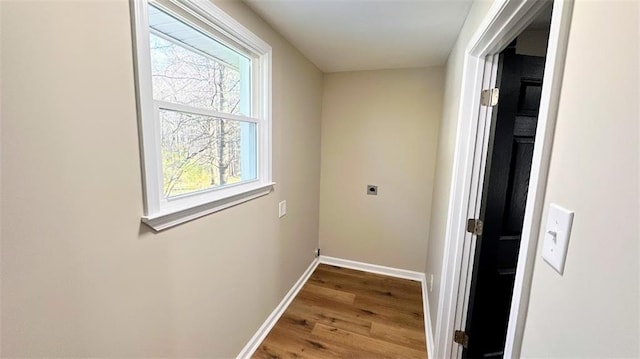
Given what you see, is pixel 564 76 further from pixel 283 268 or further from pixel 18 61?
pixel 283 268

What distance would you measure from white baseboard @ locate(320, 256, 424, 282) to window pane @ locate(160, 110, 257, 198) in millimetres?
1781

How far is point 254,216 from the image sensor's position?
178cm

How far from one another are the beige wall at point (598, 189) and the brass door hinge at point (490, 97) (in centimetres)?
91

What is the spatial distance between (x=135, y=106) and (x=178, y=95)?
28cm

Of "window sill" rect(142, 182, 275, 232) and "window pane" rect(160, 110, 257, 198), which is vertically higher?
"window pane" rect(160, 110, 257, 198)

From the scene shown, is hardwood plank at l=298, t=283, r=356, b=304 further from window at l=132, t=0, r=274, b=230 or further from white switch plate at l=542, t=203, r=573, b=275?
white switch plate at l=542, t=203, r=573, b=275

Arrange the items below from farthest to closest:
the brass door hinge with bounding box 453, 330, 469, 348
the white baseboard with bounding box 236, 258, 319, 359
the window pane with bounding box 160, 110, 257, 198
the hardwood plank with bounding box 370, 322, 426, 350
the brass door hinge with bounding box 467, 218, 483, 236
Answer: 1. the hardwood plank with bounding box 370, 322, 426, 350
2. the white baseboard with bounding box 236, 258, 319, 359
3. the brass door hinge with bounding box 453, 330, 469, 348
4. the brass door hinge with bounding box 467, 218, 483, 236
5. the window pane with bounding box 160, 110, 257, 198

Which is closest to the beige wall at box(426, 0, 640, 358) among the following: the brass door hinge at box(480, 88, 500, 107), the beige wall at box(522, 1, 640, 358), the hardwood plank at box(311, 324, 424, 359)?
the beige wall at box(522, 1, 640, 358)

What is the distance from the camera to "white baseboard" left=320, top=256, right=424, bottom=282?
2.91 metres

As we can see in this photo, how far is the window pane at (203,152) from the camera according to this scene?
1.20 metres

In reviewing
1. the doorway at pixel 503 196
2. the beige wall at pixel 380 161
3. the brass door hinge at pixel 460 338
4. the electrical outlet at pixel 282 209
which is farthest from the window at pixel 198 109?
the brass door hinge at pixel 460 338

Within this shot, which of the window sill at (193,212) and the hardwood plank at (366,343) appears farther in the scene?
the hardwood plank at (366,343)

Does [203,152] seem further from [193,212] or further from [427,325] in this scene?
[427,325]

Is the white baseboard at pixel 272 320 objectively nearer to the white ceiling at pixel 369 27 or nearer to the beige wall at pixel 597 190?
the beige wall at pixel 597 190
